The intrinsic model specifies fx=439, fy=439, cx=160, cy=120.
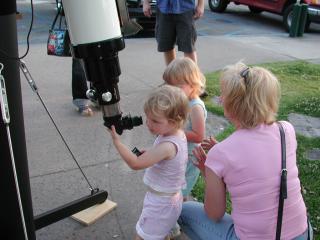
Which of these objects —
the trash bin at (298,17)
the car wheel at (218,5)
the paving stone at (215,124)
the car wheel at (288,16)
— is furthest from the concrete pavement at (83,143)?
the car wheel at (218,5)

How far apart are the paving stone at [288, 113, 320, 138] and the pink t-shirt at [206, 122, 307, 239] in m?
2.62

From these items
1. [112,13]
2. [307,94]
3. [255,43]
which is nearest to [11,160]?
[112,13]

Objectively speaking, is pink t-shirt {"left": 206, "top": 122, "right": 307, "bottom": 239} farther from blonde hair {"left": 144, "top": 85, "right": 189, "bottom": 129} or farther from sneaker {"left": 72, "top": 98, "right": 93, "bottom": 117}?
sneaker {"left": 72, "top": 98, "right": 93, "bottom": 117}

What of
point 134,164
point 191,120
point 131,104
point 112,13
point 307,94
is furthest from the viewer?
point 307,94

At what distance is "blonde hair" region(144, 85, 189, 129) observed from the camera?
2.18 meters

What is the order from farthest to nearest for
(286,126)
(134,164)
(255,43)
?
(255,43), (134,164), (286,126)

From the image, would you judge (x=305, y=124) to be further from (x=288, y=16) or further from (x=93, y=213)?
(x=288, y=16)

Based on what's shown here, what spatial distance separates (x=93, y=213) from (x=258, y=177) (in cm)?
145

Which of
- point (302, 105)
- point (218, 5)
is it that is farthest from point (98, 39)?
point (218, 5)

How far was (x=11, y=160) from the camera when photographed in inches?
73.1

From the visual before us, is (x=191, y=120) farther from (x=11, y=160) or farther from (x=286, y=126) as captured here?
(x=11, y=160)

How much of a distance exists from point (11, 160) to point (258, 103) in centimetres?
107

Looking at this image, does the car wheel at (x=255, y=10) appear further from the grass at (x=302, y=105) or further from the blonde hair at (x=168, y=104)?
the blonde hair at (x=168, y=104)

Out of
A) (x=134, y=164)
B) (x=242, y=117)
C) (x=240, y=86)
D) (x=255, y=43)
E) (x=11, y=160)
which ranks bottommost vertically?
(x=255, y=43)
